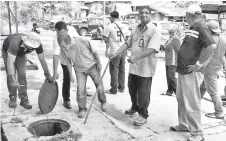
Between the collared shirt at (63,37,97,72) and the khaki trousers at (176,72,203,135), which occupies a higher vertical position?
the collared shirt at (63,37,97,72)

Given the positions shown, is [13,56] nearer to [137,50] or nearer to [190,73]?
[137,50]

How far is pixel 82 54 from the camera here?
491 centimetres

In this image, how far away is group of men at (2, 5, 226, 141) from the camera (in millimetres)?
4030

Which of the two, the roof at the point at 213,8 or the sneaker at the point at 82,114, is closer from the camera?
the sneaker at the point at 82,114

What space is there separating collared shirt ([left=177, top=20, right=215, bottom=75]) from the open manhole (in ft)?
6.88

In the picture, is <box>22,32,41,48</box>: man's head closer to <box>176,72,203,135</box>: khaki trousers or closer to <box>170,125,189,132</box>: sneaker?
<box>176,72,203,135</box>: khaki trousers

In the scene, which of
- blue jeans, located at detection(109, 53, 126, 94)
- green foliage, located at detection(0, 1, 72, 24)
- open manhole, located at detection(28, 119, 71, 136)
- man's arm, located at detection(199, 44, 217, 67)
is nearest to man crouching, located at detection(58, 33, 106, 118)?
open manhole, located at detection(28, 119, 71, 136)

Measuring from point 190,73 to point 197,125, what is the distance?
2.51 ft

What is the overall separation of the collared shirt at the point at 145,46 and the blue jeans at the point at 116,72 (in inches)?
71.0

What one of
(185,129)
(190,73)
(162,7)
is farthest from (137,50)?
(162,7)

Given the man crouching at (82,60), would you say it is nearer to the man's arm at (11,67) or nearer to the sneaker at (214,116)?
the man's arm at (11,67)

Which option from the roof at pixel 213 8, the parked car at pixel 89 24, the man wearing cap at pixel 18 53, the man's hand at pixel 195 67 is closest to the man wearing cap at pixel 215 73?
the man's hand at pixel 195 67

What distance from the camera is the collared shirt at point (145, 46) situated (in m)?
4.47

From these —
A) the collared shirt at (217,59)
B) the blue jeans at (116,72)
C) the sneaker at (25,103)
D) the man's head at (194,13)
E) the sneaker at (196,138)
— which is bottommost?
the sneaker at (196,138)
